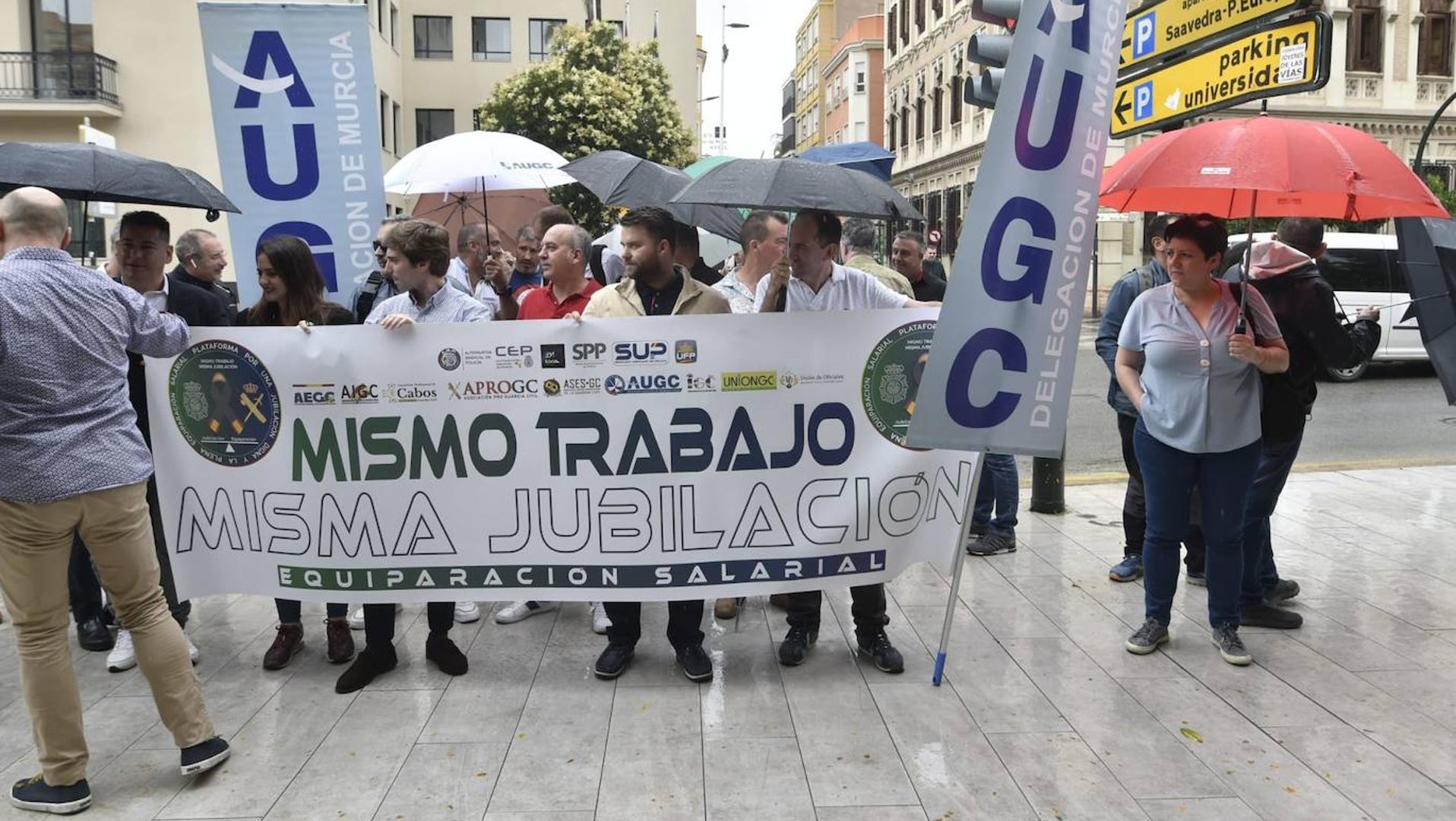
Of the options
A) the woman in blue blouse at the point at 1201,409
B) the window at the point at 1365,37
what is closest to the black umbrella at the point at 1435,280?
the woman in blue blouse at the point at 1201,409

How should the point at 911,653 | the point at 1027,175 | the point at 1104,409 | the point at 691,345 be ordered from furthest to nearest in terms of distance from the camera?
the point at 1104,409
the point at 911,653
the point at 691,345
the point at 1027,175

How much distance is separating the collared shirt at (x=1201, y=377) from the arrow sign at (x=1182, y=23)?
132cm

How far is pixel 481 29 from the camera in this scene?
42.1m

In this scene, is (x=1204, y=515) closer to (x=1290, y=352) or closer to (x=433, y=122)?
(x=1290, y=352)

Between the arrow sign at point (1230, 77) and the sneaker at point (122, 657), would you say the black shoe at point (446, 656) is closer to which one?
the sneaker at point (122, 657)

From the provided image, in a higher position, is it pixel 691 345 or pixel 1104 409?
pixel 691 345

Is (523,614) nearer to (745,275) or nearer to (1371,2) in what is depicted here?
(745,275)

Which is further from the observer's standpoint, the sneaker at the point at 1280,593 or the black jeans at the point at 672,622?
the sneaker at the point at 1280,593

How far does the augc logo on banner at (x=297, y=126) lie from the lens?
5754 millimetres

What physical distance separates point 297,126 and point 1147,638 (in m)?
4.73

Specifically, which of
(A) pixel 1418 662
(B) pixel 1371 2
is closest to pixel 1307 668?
(A) pixel 1418 662

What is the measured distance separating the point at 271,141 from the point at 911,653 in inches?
157

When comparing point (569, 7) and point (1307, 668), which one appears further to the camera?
point (569, 7)

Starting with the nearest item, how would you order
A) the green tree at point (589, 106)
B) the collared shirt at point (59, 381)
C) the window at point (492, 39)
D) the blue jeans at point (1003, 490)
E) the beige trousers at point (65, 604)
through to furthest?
the collared shirt at point (59, 381) < the beige trousers at point (65, 604) < the blue jeans at point (1003, 490) < the green tree at point (589, 106) < the window at point (492, 39)
